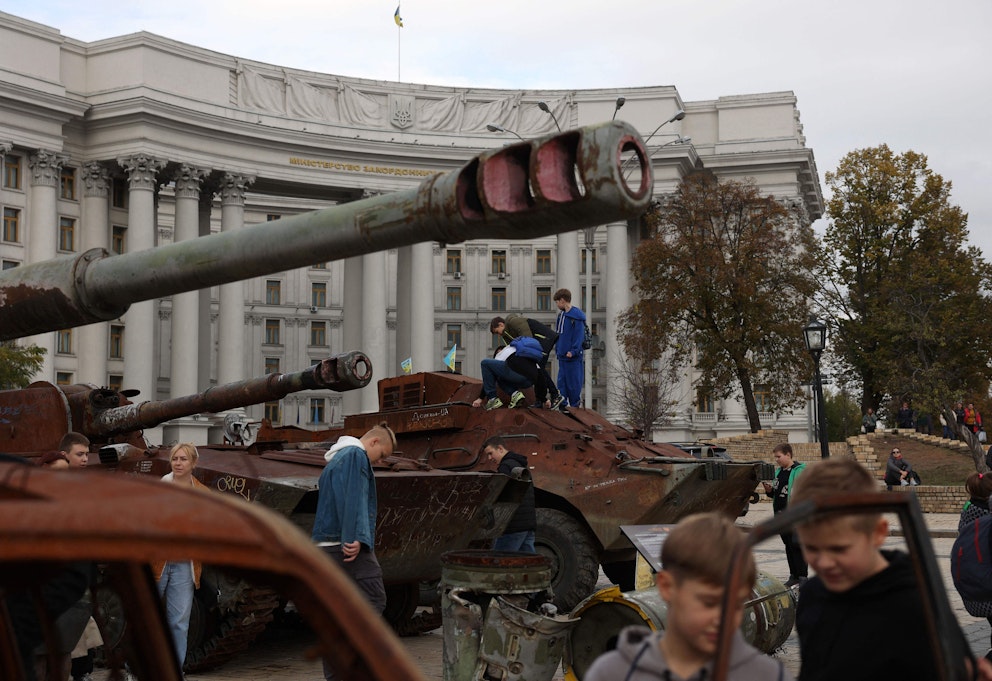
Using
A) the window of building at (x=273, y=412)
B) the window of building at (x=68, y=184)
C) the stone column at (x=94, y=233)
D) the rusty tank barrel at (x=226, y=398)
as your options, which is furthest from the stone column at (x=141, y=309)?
the rusty tank barrel at (x=226, y=398)

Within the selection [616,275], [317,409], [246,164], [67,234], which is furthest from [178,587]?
[317,409]

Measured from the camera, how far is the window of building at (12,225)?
4897 centimetres

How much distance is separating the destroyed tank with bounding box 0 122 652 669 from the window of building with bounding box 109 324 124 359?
153 ft

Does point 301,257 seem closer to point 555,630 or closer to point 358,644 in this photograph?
point 358,644

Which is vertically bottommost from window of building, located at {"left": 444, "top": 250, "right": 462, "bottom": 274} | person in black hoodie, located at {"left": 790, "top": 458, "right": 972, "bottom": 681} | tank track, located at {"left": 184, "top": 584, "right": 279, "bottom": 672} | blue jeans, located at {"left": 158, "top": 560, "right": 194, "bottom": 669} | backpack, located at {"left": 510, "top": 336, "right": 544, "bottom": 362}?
tank track, located at {"left": 184, "top": 584, "right": 279, "bottom": 672}

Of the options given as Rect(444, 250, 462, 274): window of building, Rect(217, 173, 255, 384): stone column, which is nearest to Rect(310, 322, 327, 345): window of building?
Rect(444, 250, 462, 274): window of building

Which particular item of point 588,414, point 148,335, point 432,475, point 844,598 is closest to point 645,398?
point 148,335

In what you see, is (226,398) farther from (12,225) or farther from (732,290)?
(12,225)

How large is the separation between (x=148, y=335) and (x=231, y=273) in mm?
47982

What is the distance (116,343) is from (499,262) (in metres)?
23.1

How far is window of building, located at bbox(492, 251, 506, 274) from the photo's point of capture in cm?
6962

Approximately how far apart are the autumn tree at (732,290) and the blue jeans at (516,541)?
34586mm

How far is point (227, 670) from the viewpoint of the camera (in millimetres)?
9703

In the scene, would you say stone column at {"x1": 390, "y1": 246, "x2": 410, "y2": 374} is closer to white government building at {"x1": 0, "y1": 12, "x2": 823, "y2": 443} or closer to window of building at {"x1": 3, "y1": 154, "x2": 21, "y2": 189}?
white government building at {"x1": 0, "y1": 12, "x2": 823, "y2": 443}
